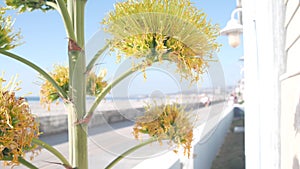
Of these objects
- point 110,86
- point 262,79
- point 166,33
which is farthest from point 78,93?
point 262,79

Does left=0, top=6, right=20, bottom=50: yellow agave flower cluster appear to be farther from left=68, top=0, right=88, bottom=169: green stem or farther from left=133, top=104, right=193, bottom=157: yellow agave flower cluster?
left=133, top=104, right=193, bottom=157: yellow agave flower cluster

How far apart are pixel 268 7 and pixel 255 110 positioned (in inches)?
11.7

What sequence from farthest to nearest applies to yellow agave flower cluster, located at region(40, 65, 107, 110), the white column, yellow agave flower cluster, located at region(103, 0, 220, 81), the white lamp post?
the white lamp post → the white column → yellow agave flower cluster, located at region(40, 65, 107, 110) → yellow agave flower cluster, located at region(103, 0, 220, 81)

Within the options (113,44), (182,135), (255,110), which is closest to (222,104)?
(182,135)

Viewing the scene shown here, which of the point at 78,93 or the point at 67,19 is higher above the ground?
the point at 67,19

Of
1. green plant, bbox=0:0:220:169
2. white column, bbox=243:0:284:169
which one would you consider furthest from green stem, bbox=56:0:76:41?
white column, bbox=243:0:284:169

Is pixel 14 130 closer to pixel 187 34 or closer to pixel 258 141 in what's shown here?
pixel 187 34

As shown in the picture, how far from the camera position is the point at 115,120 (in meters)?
0.44

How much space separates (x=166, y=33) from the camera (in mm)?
359

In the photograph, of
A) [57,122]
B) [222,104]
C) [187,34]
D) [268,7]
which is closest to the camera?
[187,34]

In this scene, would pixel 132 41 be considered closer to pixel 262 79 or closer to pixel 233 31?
pixel 262 79

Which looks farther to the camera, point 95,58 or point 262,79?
point 262,79

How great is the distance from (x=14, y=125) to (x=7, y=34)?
15 centimetres

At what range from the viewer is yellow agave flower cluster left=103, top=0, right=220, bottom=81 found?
0.35 meters
